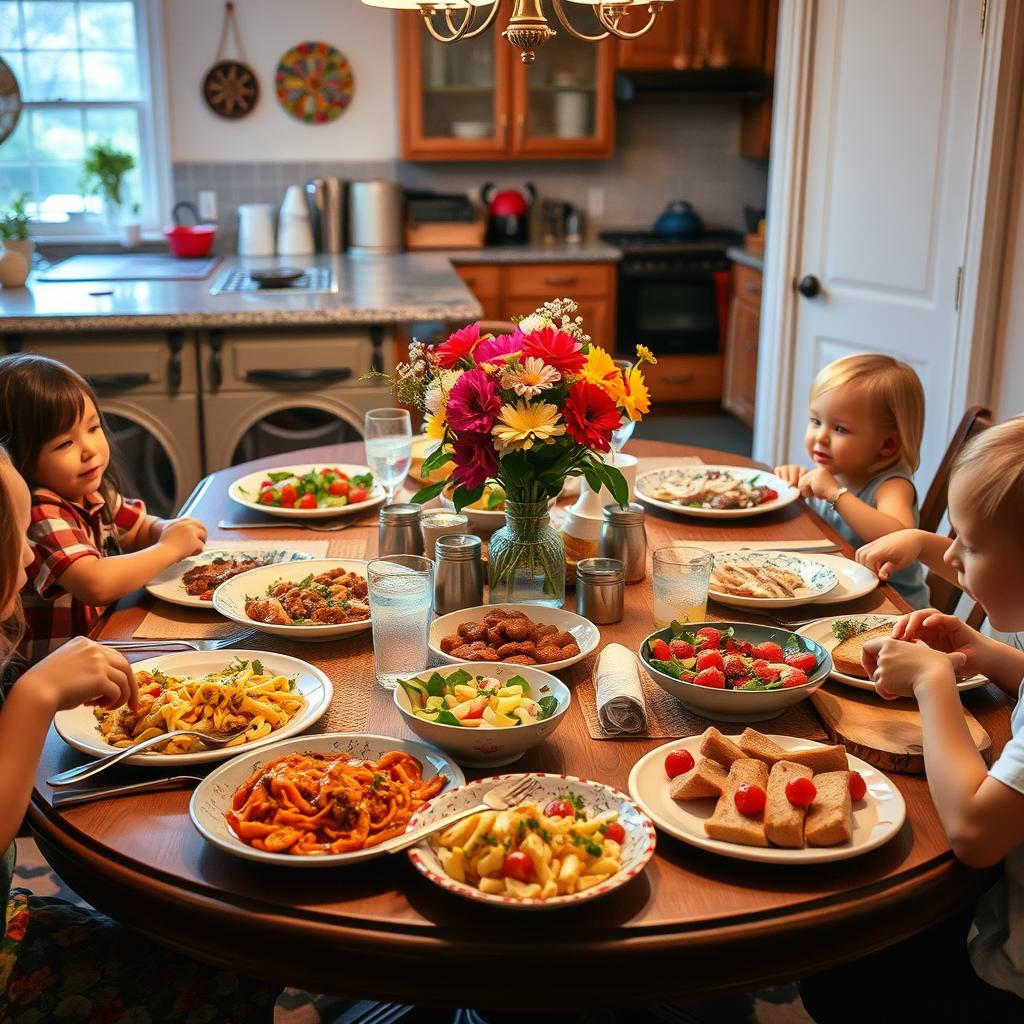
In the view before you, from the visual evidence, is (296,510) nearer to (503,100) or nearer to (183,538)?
(183,538)

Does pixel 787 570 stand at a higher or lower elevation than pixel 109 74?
lower

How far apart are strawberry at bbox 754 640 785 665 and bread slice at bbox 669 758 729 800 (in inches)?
10.3

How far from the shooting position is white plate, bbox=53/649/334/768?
129 cm

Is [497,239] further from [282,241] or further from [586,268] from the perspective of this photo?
[282,241]

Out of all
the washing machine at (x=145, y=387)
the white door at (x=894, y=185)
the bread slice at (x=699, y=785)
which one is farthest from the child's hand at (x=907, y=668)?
the washing machine at (x=145, y=387)

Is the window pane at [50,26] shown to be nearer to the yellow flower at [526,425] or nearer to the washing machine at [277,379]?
the washing machine at [277,379]

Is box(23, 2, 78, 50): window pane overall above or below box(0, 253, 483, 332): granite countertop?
above

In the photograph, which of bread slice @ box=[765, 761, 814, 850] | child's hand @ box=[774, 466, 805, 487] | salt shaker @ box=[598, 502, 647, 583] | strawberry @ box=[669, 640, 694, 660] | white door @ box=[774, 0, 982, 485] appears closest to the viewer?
bread slice @ box=[765, 761, 814, 850]

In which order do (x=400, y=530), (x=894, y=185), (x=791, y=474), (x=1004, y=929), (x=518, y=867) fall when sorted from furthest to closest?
(x=894, y=185) → (x=791, y=474) → (x=400, y=530) → (x=1004, y=929) → (x=518, y=867)

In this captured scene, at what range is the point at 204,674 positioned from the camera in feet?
4.97

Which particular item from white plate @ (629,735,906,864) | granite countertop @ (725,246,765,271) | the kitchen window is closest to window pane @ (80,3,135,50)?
the kitchen window

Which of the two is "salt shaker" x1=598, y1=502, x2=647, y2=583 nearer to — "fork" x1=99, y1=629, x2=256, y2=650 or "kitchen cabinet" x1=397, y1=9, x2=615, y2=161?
"fork" x1=99, y1=629, x2=256, y2=650

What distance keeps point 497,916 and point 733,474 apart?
1.49 meters

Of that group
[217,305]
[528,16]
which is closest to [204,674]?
[528,16]
